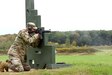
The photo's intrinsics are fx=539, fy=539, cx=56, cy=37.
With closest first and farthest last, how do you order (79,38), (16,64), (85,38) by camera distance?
(16,64), (85,38), (79,38)

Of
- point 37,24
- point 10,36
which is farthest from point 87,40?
point 37,24

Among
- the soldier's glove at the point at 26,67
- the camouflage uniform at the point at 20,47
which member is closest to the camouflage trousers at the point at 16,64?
the camouflage uniform at the point at 20,47

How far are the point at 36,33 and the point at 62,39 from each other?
3801cm

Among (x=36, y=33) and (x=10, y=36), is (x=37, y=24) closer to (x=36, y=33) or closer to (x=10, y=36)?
(x=36, y=33)

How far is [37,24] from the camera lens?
1808 centimetres

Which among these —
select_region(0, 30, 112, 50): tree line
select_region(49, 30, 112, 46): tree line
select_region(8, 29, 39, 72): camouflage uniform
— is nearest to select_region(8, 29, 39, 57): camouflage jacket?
select_region(8, 29, 39, 72): camouflage uniform

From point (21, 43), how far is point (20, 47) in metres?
0.14

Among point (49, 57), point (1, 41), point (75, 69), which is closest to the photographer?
point (75, 69)

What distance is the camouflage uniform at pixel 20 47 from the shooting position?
17.3 m

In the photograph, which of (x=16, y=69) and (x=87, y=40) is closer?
(x=16, y=69)

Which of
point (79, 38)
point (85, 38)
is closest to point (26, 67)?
point (85, 38)

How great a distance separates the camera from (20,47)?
17.7 meters

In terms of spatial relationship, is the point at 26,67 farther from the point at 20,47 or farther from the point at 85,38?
the point at 85,38

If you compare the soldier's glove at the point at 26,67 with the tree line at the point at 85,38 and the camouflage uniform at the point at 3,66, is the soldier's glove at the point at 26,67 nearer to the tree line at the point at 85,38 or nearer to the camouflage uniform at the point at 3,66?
the camouflage uniform at the point at 3,66
